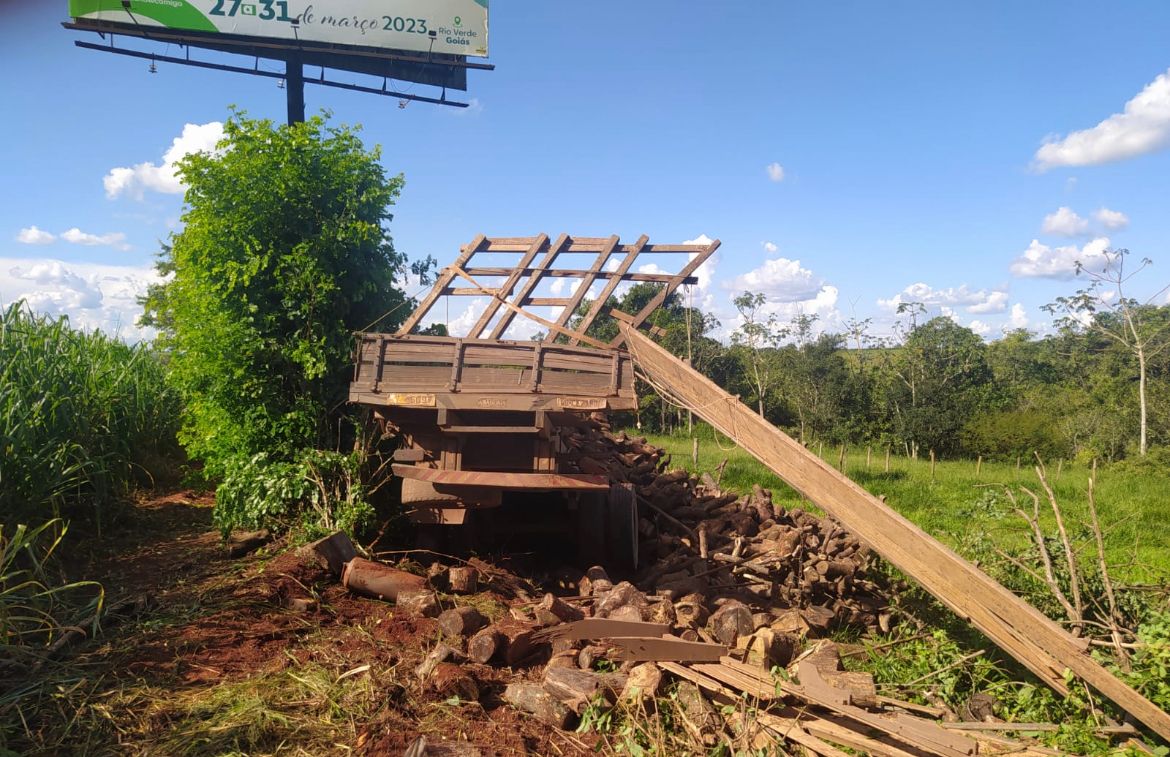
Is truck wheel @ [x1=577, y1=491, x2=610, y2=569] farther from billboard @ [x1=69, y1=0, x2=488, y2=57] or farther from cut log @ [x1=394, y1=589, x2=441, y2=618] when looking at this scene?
billboard @ [x1=69, y1=0, x2=488, y2=57]

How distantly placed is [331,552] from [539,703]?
2278 mm

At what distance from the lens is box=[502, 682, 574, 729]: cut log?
3660 millimetres

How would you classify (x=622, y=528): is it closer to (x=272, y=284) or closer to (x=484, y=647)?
(x=484, y=647)

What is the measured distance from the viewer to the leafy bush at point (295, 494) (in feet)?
21.0

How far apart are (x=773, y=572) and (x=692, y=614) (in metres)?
2.12

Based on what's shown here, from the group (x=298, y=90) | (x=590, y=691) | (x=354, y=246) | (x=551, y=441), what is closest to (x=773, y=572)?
(x=551, y=441)

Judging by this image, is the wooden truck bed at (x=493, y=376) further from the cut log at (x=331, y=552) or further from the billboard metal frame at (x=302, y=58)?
the billboard metal frame at (x=302, y=58)

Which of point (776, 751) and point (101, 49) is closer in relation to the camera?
point (776, 751)

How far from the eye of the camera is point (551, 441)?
596cm

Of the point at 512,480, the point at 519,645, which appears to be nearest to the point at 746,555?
the point at 512,480

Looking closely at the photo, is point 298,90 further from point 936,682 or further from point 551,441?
point 936,682

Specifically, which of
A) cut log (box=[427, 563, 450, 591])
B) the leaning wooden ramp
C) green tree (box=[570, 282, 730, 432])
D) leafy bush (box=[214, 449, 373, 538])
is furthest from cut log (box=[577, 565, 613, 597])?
green tree (box=[570, 282, 730, 432])

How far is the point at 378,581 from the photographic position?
→ 507cm

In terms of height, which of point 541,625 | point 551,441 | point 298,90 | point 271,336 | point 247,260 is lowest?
point 541,625
